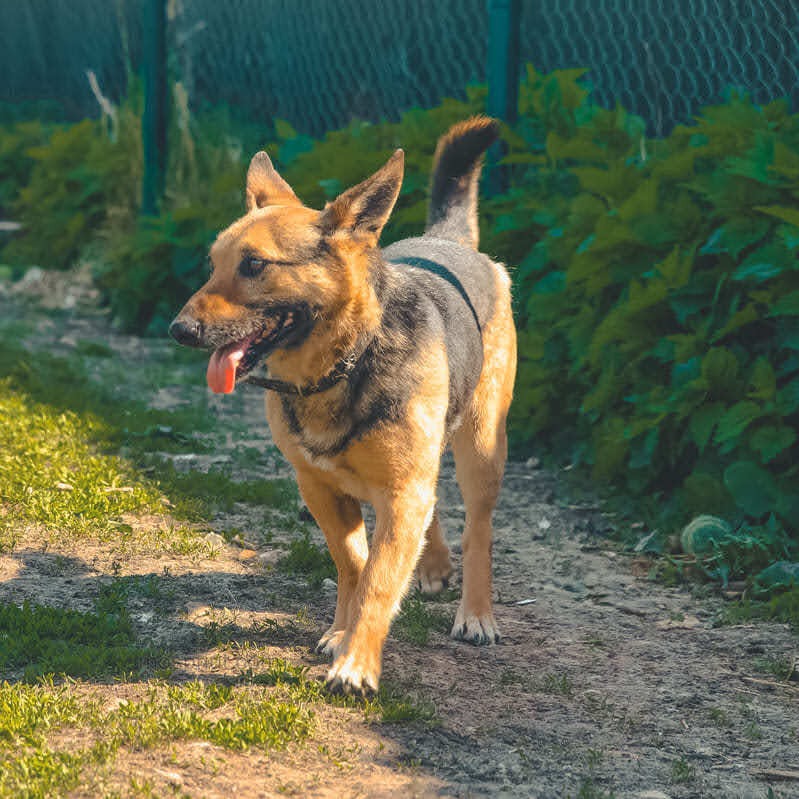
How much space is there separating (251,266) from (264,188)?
2.27 ft

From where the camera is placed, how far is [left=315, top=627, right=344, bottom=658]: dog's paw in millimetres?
4023

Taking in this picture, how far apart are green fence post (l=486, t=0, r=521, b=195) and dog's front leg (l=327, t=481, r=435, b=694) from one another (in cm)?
381

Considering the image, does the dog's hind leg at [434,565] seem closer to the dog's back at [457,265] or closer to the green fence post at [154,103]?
the dog's back at [457,265]

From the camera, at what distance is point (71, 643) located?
393 centimetres

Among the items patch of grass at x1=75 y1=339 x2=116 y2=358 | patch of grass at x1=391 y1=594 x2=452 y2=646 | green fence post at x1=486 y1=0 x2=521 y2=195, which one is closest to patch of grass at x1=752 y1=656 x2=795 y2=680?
patch of grass at x1=391 y1=594 x2=452 y2=646

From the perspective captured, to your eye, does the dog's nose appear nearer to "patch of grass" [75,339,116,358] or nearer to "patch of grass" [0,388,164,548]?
"patch of grass" [0,388,164,548]

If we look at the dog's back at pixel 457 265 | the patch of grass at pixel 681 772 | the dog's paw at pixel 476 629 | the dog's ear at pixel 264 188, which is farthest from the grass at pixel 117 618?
the dog's ear at pixel 264 188

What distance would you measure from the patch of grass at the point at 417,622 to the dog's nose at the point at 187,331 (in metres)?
1.39

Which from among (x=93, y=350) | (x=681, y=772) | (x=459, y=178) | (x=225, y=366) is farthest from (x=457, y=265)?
(x=93, y=350)

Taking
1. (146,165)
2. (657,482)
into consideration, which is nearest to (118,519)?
(657,482)

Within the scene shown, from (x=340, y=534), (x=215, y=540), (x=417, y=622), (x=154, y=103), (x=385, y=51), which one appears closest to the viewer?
(x=340, y=534)

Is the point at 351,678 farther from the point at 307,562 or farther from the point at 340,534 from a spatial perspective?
the point at 307,562

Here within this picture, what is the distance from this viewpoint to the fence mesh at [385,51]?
6641mm

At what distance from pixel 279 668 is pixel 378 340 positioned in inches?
43.0
